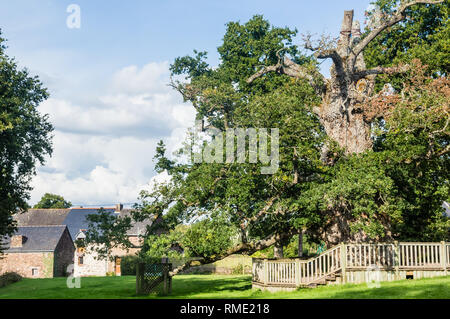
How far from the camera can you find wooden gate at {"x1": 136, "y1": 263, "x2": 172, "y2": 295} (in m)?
25.4

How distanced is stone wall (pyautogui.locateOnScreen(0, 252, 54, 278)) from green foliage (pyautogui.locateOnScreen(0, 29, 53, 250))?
19.5 m

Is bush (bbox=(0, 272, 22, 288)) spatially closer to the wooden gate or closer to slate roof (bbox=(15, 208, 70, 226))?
the wooden gate

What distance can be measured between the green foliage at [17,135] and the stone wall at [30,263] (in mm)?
19515

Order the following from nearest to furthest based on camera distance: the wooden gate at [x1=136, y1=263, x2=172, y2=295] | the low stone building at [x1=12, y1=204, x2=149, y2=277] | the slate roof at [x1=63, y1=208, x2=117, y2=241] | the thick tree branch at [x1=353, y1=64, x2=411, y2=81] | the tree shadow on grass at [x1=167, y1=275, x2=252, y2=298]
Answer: the wooden gate at [x1=136, y1=263, x2=172, y2=295]
the tree shadow on grass at [x1=167, y1=275, x2=252, y2=298]
the thick tree branch at [x1=353, y1=64, x2=411, y2=81]
the low stone building at [x1=12, y1=204, x2=149, y2=277]
the slate roof at [x1=63, y1=208, x2=117, y2=241]

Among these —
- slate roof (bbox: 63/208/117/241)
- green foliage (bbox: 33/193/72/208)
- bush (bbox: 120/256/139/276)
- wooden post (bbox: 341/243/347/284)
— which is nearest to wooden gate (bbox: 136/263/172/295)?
wooden post (bbox: 341/243/347/284)

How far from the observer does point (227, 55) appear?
4244cm

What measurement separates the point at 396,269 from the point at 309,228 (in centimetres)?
506

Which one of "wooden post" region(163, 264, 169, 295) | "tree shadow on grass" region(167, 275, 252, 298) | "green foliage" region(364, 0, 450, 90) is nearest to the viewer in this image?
"wooden post" region(163, 264, 169, 295)

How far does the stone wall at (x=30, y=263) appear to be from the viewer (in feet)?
179

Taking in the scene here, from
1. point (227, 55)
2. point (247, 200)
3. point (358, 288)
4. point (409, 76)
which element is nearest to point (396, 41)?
point (409, 76)

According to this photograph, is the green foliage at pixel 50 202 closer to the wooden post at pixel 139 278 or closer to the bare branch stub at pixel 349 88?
the wooden post at pixel 139 278

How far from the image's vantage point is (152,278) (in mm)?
25781

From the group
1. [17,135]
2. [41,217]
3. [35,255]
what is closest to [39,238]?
[35,255]

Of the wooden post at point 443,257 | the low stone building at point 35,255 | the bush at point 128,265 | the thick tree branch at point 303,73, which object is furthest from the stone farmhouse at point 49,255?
the wooden post at point 443,257
